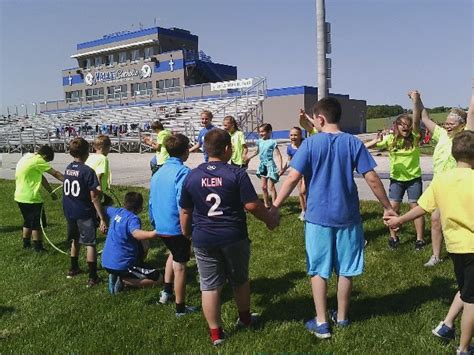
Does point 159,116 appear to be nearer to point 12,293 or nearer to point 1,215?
point 1,215

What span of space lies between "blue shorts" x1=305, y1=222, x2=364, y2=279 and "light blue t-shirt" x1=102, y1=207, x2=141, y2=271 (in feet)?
8.03

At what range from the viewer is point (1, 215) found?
478 inches

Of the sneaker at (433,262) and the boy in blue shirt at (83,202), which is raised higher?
the boy in blue shirt at (83,202)

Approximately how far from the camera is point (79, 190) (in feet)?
21.0

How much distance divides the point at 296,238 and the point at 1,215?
8.07 meters

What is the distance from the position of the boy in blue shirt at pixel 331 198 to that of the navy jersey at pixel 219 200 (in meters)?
0.40

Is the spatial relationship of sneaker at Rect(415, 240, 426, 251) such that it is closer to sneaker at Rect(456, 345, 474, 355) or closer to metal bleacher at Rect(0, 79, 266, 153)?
sneaker at Rect(456, 345, 474, 355)

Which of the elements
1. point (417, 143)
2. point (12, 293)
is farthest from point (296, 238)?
point (12, 293)

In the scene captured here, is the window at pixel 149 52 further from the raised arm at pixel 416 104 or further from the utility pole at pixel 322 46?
the raised arm at pixel 416 104

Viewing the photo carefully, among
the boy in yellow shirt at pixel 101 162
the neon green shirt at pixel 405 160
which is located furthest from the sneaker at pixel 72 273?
the neon green shirt at pixel 405 160

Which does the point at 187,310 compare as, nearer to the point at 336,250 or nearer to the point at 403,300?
the point at 336,250

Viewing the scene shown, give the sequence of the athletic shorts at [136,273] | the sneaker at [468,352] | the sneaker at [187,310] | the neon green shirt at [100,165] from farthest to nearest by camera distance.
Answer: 1. the neon green shirt at [100,165]
2. the athletic shorts at [136,273]
3. the sneaker at [187,310]
4. the sneaker at [468,352]

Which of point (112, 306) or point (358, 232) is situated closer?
point (358, 232)

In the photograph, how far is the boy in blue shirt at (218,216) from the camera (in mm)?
4168
